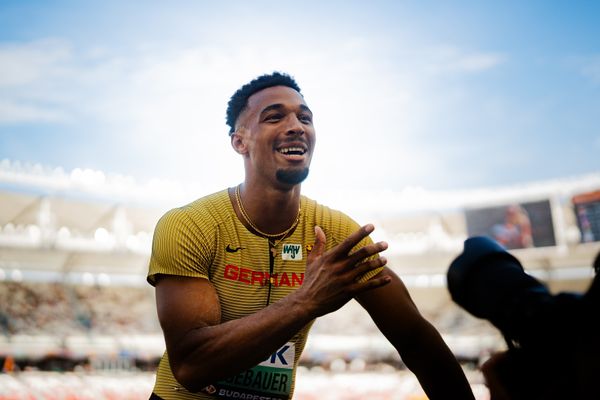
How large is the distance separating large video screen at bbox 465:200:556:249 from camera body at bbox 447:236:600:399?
87.5 ft

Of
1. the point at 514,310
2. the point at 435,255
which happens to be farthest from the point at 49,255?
the point at 514,310

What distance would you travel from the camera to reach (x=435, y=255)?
3083 cm

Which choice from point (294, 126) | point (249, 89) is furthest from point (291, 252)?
point (249, 89)

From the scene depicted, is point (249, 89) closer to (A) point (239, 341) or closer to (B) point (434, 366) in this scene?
(A) point (239, 341)

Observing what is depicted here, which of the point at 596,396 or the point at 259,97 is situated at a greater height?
the point at 259,97

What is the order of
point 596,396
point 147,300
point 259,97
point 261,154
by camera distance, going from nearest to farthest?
1. point 596,396
2. point 261,154
3. point 259,97
4. point 147,300

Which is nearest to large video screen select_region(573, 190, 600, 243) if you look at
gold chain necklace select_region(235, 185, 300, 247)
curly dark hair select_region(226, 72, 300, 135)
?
curly dark hair select_region(226, 72, 300, 135)

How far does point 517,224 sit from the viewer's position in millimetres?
27703

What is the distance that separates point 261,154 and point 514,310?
2003 mm

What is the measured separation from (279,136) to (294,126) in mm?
100

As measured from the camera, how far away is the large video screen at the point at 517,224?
87.4ft

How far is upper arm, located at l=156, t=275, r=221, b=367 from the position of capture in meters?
2.40

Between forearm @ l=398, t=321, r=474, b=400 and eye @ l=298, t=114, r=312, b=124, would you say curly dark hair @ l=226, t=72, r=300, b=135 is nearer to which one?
eye @ l=298, t=114, r=312, b=124

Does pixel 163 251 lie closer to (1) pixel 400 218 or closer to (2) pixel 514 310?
(2) pixel 514 310
